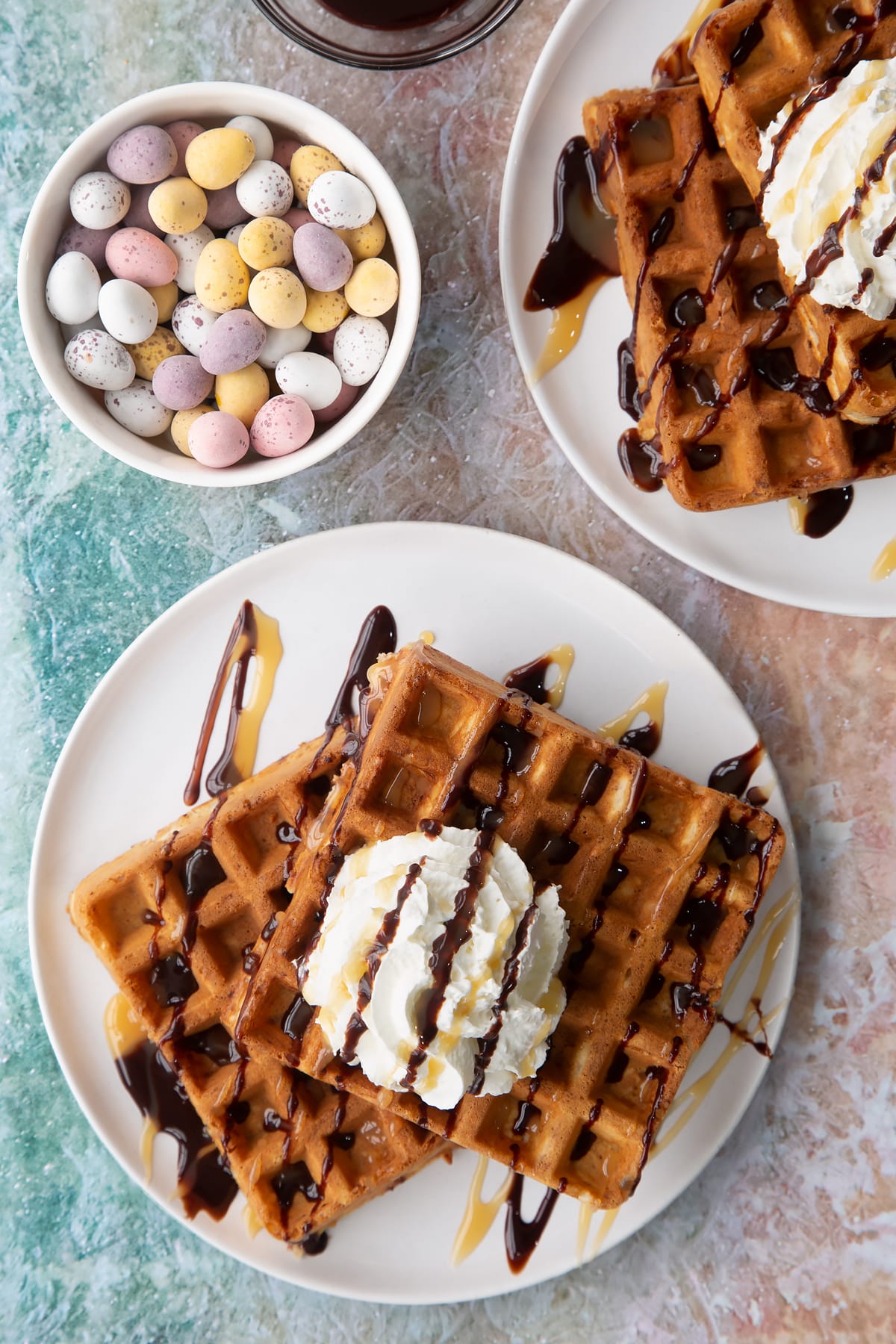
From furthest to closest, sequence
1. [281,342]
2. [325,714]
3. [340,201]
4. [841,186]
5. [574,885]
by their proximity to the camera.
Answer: [325,714], [281,342], [340,201], [574,885], [841,186]

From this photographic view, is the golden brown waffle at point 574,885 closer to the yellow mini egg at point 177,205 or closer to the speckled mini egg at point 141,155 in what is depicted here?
the yellow mini egg at point 177,205

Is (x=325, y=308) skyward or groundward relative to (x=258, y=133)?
groundward

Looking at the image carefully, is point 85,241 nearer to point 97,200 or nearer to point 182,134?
point 97,200

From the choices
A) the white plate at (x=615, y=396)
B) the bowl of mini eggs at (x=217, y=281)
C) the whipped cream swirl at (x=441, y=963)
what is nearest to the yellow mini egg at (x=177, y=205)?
the bowl of mini eggs at (x=217, y=281)

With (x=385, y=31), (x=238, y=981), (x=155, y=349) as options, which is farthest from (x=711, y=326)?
(x=238, y=981)

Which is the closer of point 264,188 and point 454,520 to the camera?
point 264,188

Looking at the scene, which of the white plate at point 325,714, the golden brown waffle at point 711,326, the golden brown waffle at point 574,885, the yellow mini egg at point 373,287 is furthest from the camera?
the white plate at point 325,714
